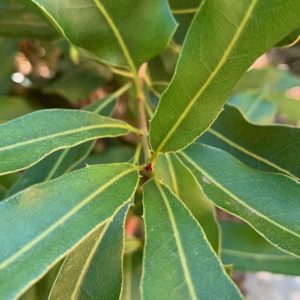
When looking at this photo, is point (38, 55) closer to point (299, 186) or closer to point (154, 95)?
point (154, 95)

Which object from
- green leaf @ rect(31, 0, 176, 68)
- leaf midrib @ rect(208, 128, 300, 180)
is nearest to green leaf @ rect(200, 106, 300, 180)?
leaf midrib @ rect(208, 128, 300, 180)

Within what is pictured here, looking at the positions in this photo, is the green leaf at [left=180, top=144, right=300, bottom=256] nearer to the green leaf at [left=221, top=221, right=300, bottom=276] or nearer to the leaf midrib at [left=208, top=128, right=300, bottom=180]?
the leaf midrib at [left=208, top=128, right=300, bottom=180]

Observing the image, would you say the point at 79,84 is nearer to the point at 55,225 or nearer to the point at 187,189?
the point at 187,189

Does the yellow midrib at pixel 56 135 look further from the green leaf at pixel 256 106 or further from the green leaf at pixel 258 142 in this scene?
the green leaf at pixel 256 106

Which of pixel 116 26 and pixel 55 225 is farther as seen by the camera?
pixel 116 26

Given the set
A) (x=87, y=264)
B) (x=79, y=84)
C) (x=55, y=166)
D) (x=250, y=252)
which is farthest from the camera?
(x=79, y=84)

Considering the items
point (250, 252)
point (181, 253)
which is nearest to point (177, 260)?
point (181, 253)

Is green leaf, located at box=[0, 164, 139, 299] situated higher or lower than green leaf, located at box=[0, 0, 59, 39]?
lower
